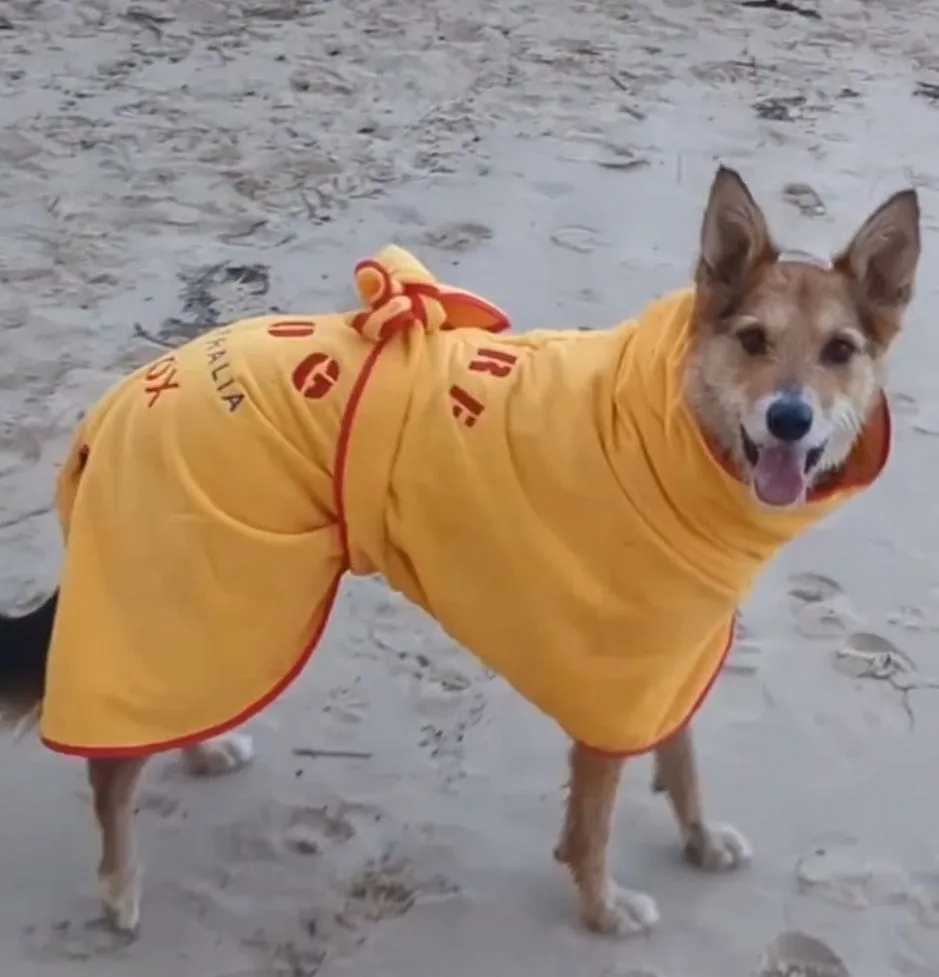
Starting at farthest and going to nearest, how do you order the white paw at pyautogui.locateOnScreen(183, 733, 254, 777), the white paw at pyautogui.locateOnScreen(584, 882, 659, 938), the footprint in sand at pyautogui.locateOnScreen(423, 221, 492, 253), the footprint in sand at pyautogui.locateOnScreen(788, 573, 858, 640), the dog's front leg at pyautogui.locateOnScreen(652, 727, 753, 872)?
1. the footprint in sand at pyautogui.locateOnScreen(423, 221, 492, 253)
2. the footprint in sand at pyautogui.locateOnScreen(788, 573, 858, 640)
3. the white paw at pyautogui.locateOnScreen(183, 733, 254, 777)
4. the dog's front leg at pyautogui.locateOnScreen(652, 727, 753, 872)
5. the white paw at pyautogui.locateOnScreen(584, 882, 659, 938)

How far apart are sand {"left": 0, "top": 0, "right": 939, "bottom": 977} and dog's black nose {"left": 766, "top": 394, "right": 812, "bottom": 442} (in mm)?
824

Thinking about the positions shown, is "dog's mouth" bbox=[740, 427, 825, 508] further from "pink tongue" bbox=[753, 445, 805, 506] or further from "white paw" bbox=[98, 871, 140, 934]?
"white paw" bbox=[98, 871, 140, 934]

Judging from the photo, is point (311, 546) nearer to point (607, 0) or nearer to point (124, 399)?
point (124, 399)

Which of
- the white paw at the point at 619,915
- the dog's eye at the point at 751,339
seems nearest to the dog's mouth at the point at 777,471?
the dog's eye at the point at 751,339

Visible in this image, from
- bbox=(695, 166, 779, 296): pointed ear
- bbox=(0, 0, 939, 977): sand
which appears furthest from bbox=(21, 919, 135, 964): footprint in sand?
bbox=(695, 166, 779, 296): pointed ear

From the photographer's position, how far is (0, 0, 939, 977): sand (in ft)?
8.13

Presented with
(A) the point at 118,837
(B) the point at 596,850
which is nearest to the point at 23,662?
(A) the point at 118,837

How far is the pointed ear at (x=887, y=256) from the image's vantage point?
213cm

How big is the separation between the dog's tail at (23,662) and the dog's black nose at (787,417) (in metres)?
1.06

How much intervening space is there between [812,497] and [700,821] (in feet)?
2.14

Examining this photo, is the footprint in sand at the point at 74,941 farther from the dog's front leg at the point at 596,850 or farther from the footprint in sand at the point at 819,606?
the footprint in sand at the point at 819,606

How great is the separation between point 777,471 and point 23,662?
1128mm

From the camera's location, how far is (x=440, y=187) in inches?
Result: 184

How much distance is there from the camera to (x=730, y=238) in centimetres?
217
